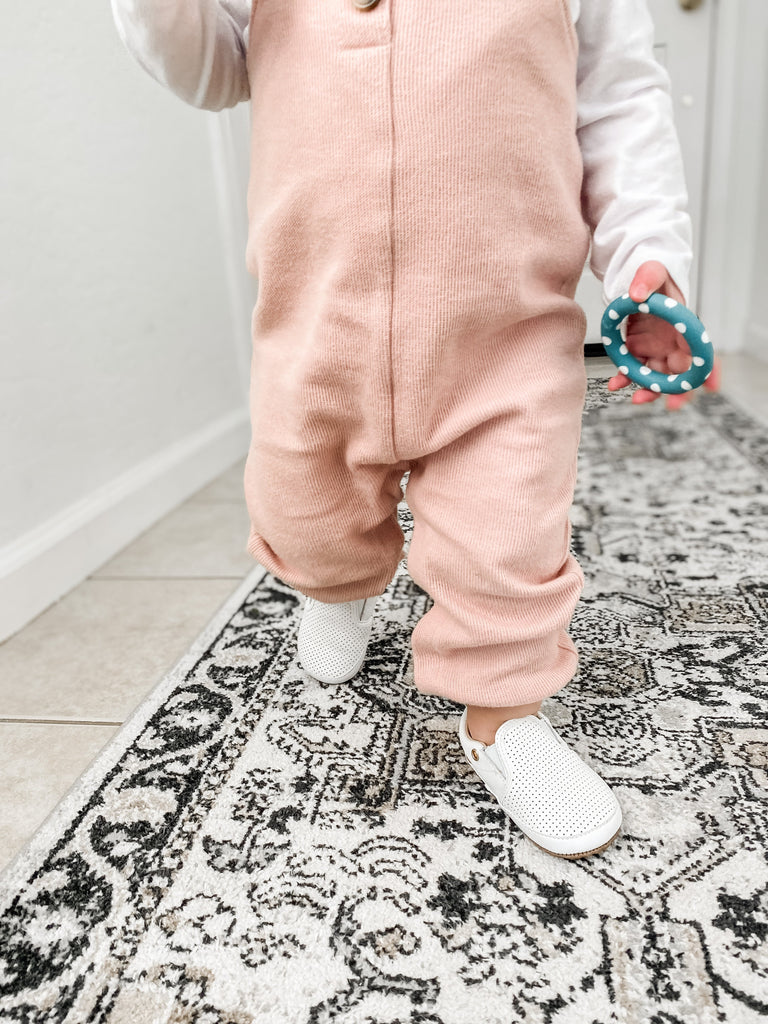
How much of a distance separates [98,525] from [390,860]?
0.77m

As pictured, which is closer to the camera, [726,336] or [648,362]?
[648,362]

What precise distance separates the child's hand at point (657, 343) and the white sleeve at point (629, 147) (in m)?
0.02

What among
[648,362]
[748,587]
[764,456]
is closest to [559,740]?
[648,362]

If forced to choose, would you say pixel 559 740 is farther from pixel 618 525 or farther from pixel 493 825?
pixel 618 525

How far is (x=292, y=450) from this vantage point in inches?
25.3

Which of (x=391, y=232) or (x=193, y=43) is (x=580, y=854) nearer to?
(x=391, y=232)

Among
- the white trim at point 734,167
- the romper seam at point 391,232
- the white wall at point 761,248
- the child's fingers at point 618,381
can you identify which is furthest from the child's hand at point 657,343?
the white wall at point 761,248

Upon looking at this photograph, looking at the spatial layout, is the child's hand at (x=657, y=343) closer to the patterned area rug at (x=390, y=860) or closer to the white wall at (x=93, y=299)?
the patterned area rug at (x=390, y=860)

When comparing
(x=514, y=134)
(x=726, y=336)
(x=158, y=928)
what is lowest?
(x=726, y=336)

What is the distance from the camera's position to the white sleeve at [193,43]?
0.56 meters

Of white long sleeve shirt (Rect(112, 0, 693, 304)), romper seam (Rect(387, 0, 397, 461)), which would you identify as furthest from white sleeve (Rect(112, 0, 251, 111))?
romper seam (Rect(387, 0, 397, 461))

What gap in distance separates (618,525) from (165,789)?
779mm

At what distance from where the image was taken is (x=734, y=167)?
2.49m

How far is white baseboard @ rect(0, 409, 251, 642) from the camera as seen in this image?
39.4 inches
